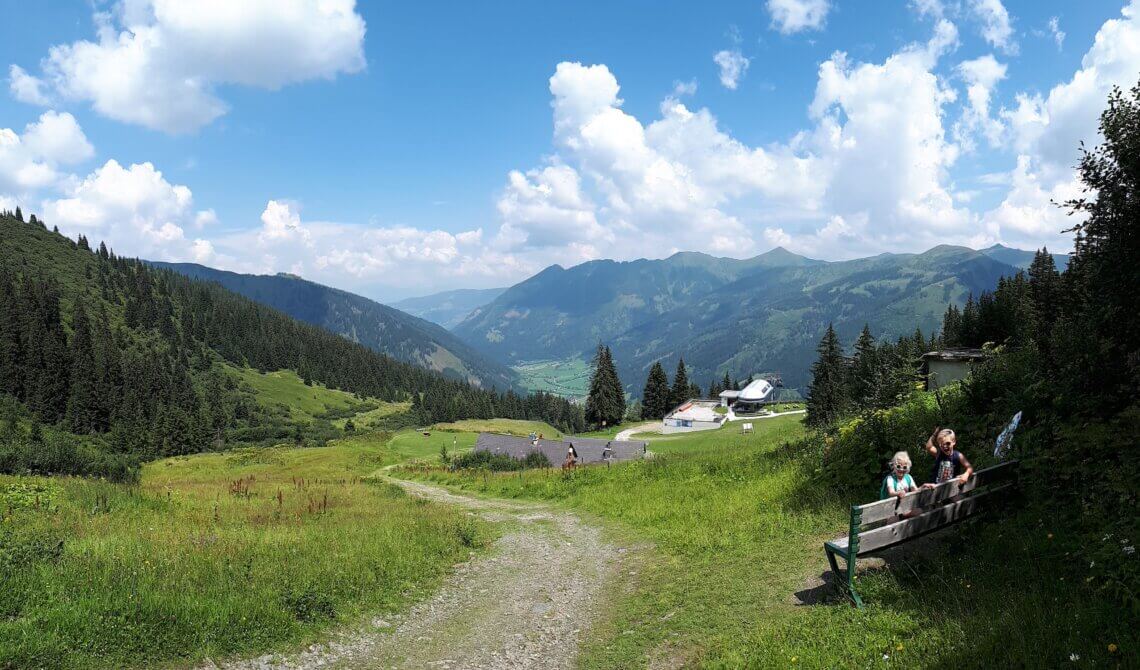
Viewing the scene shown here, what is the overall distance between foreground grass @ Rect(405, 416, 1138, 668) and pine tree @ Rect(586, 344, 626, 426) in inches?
3335

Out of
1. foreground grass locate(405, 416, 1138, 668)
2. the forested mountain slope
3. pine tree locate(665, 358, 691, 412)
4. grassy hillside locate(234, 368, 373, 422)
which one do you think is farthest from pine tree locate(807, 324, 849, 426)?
grassy hillside locate(234, 368, 373, 422)

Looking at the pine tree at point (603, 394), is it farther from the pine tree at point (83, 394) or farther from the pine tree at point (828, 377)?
the pine tree at point (83, 394)

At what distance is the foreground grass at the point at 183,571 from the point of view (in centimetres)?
718

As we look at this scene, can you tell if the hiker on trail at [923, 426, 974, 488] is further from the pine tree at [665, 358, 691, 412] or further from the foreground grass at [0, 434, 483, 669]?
the pine tree at [665, 358, 691, 412]

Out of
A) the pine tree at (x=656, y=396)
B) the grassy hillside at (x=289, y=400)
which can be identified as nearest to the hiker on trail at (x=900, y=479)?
the pine tree at (x=656, y=396)

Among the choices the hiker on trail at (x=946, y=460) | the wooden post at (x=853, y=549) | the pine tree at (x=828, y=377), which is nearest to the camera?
the wooden post at (x=853, y=549)

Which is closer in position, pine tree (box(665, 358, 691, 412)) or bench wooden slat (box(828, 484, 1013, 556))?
bench wooden slat (box(828, 484, 1013, 556))

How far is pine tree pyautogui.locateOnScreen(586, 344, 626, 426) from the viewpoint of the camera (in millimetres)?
99250

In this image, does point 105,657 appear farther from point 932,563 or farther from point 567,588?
point 932,563

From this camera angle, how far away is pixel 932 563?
820 cm

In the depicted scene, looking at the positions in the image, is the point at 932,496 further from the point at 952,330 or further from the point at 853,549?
the point at 952,330

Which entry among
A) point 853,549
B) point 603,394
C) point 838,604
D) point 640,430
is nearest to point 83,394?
point 603,394

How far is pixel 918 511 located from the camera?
8.37m

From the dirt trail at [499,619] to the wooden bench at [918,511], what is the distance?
449cm
